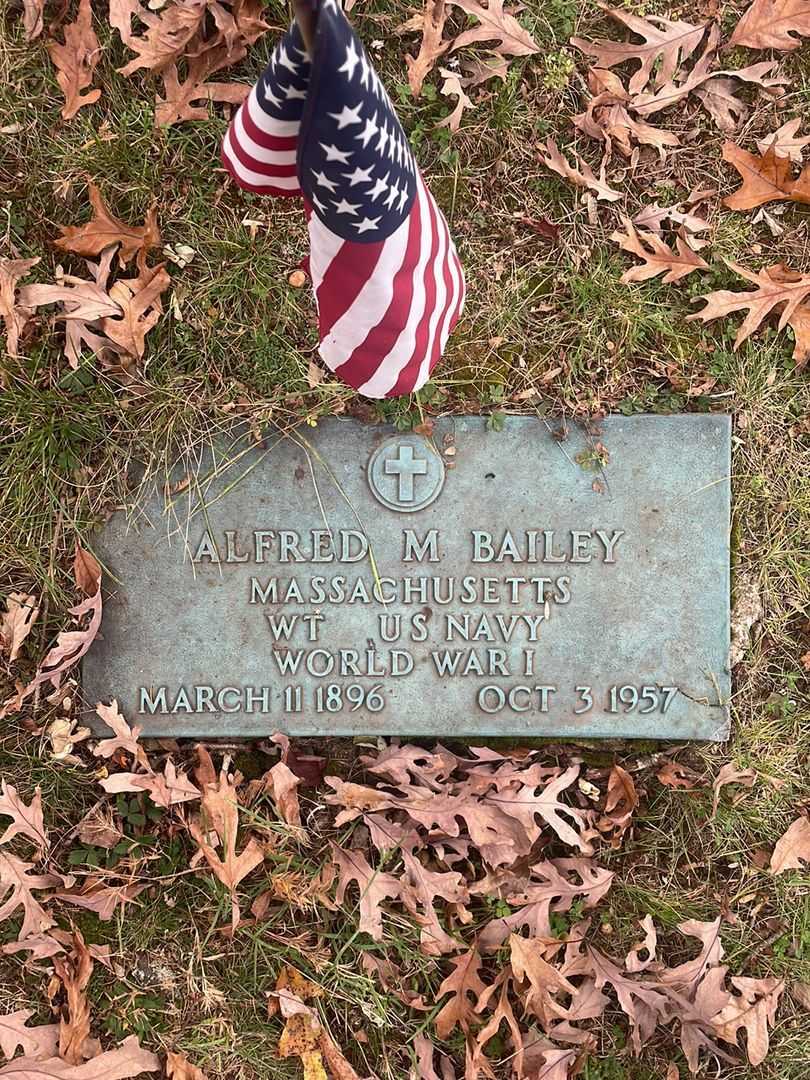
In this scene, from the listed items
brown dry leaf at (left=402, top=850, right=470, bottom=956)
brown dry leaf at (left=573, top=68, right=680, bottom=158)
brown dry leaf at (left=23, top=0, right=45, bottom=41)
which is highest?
brown dry leaf at (left=23, top=0, right=45, bottom=41)

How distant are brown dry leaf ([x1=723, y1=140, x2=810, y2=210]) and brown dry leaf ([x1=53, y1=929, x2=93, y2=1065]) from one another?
314 centimetres

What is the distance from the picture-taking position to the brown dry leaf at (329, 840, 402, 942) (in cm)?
250

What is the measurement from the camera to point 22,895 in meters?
2.50

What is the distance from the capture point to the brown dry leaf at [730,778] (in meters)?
2.59

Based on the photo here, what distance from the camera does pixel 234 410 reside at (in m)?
2.56

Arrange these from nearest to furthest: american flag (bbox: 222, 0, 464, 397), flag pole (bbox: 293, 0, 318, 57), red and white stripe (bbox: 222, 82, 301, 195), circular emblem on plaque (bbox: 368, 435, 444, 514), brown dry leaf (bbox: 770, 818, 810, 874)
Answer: flag pole (bbox: 293, 0, 318, 57)
american flag (bbox: 222, 0, 464, 397)
red and white stripe (bbox: 222, 82, 301, 195)
circular emblem on plaque (bbox: 368, 435, 444, 514)
brown dry leaf (bbox: 770, 818, 810, 874)

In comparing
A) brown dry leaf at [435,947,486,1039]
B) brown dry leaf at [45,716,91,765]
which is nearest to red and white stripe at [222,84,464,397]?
brown dry leaf at [45,716,91,765]

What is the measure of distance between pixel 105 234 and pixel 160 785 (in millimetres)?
1723

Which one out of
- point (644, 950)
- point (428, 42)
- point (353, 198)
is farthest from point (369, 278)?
point (644, 950)

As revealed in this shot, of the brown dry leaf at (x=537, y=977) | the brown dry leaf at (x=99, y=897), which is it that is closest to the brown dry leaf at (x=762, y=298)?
the brown dry leaf at (x=537, y=977)

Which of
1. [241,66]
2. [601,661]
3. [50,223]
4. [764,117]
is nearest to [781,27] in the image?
[764,117]

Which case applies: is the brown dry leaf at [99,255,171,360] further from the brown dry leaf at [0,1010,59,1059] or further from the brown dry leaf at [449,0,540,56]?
the brown dry leaf at [0,1010,59,1059]

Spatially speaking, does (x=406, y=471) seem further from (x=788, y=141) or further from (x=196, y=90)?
(x=788, y=141)

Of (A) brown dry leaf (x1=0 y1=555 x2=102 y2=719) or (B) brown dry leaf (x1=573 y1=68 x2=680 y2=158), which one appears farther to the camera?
(B) brown dry leaf (x1=573 y1=68 x2=680 y2=158)
